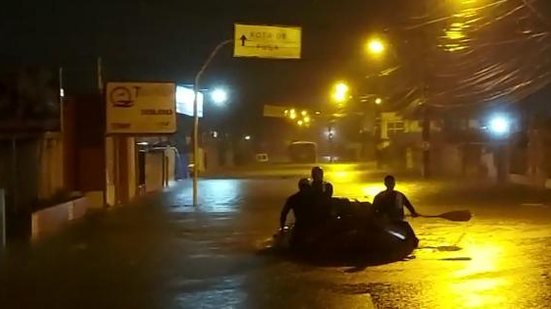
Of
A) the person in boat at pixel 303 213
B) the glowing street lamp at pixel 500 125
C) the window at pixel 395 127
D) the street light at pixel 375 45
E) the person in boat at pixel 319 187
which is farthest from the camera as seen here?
the window at pixel 395 127

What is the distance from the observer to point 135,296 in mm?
10852

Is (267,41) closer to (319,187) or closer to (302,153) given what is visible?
(319,187)

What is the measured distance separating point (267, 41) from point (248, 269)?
38.5 ft

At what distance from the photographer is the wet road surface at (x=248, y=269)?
34.2ft

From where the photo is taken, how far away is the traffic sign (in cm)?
2358

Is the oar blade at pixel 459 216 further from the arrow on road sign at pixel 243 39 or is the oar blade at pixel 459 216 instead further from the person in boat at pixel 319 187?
the arrow on road sign at pixel 243 39

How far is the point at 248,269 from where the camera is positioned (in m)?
13.1

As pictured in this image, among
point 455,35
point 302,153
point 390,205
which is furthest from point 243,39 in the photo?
point 302,153

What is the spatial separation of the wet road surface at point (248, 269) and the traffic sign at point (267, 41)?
423cm

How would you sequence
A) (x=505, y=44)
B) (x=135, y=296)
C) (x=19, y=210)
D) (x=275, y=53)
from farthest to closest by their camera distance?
(x=505, y=44) → (x=275, y=53) → (x=19, y=210) → (x=135, y=296)

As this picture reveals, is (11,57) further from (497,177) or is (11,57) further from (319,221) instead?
(497,177)

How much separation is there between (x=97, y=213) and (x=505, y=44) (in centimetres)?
1255

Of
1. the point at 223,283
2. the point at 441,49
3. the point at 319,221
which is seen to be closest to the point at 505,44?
the point at 441,49

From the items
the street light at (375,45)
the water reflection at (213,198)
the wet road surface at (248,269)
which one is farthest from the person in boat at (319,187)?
the street light at (375,45)
